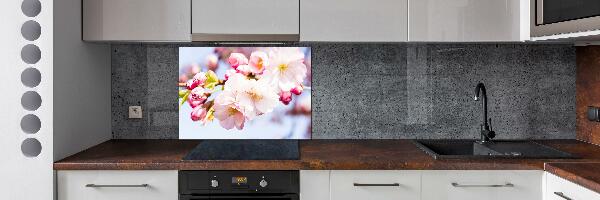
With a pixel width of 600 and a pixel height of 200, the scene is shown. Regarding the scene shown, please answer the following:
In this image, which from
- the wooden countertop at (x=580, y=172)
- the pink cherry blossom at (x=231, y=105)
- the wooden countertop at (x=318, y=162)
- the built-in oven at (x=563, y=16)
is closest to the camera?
the wooden countertop at (x=580, y=172)

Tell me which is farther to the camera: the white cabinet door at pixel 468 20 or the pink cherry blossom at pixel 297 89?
the pink cherry blossom at pixel 297 89

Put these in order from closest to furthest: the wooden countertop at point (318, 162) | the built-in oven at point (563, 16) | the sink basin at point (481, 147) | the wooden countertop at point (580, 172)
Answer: the wooden countertop at point (580, 172)
the built-in oven at point (563, 16)
the wooden countertop at point (318, 162)
the sink basin at point (481, 147)

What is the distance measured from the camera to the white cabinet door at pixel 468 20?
2.61 m

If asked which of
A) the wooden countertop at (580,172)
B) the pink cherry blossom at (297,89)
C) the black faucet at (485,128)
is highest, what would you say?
the pink cherry blossom at (297,89)

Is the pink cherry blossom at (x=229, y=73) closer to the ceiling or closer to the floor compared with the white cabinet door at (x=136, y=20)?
closer to the floor

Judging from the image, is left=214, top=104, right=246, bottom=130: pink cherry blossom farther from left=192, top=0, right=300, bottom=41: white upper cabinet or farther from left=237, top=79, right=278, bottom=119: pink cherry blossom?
left=192, top=0, right=300, bottom=41: white upper cabinet

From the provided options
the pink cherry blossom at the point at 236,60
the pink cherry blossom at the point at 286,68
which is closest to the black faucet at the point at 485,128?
the pink cherry blossom at the point at 286,68

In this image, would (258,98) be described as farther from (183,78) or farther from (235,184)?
(235,184)

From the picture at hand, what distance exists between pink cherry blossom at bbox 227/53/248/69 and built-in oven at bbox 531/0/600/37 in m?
1.35

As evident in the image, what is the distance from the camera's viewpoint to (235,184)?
2.31 m

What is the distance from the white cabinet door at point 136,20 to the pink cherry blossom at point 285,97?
1.96 feet
